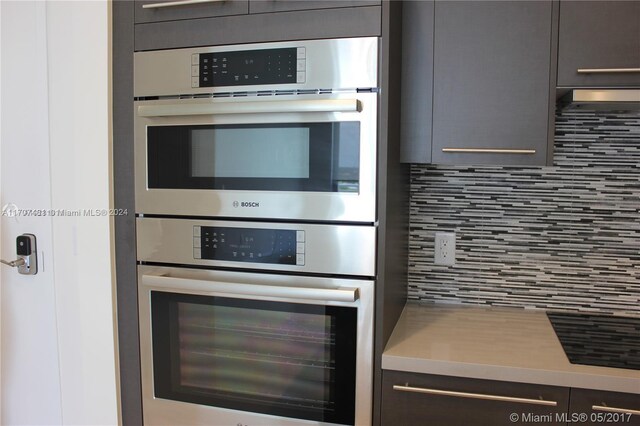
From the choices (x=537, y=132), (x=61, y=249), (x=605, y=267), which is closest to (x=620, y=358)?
(x=605, y=267)

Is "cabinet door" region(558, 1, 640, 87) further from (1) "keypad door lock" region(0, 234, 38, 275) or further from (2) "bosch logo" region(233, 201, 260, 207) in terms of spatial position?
(1) "keypad door lock" region(0, 234, 38, 275)

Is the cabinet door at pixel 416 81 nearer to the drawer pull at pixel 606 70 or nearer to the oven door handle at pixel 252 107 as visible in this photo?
the oven door handle at pixel 252 107

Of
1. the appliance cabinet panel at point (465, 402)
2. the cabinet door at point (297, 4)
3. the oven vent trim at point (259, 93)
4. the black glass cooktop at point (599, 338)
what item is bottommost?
the appliance cabinet panel at point (465, 402)

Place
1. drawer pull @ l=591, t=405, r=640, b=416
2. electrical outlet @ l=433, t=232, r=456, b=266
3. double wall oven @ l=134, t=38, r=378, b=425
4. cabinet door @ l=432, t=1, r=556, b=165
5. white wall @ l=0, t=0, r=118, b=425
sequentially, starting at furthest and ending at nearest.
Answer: electrical outlet @ l=433, t=232, r=456, b=266 → white wall @ l=0, t=0, r=118, b=425 → cabinet door @ l=432, t=1, r=556, b=165 → double wall oven @ l=134, t=38, r=378, b=425 → drawer pull @ l=591, t=405, r=640, b=416

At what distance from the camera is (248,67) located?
1.42 m

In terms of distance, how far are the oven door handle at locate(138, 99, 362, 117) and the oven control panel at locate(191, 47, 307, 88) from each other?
0.23 ft

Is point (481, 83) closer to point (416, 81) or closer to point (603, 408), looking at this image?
point (416, 81)

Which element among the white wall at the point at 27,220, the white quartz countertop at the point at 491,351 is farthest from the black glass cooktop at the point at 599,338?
the white wall at the point at 27,220

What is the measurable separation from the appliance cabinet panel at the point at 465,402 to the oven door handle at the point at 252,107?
713 mm

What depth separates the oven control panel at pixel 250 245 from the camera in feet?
4.63

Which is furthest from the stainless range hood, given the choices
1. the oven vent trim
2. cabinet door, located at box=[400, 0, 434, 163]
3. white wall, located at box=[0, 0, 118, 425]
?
white wall, located at box=[0, 0, 118, 425]

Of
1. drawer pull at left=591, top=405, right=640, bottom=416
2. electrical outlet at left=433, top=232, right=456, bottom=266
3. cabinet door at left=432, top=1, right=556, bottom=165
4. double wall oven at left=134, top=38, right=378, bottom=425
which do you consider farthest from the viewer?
electrical outlet at left=433, top=232, right=456, bottom=266

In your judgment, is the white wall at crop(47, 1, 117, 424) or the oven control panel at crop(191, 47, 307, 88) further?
the white wall at crop(47, 1, 117, 424)

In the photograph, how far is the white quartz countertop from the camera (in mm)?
1283
